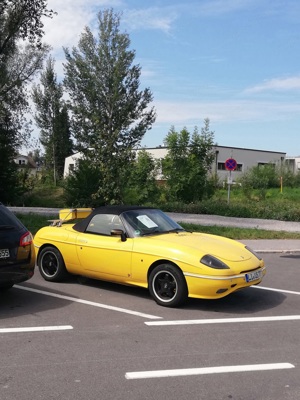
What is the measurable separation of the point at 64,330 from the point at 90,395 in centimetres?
165

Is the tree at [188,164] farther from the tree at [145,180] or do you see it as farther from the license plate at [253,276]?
the license plate at [253,276]

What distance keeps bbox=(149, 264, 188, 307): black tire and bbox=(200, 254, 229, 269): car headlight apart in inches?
14.7

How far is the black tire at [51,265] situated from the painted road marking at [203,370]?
12.5 ft

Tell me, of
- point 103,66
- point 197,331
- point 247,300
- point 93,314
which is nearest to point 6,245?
point 93,314

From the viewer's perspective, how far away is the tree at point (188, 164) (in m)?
26.6

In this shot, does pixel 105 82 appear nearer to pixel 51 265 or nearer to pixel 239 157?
pixel 239 157

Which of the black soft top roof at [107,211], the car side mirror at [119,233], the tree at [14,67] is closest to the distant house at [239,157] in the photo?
the tree at [14,67]

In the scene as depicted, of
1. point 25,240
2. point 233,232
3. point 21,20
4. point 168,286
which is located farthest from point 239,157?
point 25,240

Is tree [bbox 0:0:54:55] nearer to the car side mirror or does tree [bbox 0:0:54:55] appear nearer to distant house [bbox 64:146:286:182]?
the car side mirror

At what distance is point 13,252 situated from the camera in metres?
6.02

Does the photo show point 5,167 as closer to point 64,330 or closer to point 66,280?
point 66,280

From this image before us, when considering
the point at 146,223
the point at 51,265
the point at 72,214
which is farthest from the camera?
the point at 72,214

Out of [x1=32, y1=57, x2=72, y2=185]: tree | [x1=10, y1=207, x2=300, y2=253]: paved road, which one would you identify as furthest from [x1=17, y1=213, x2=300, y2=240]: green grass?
[x1=32, y1=57, x2=72, y2=185]: tree

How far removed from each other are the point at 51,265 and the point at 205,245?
283 centimetres
